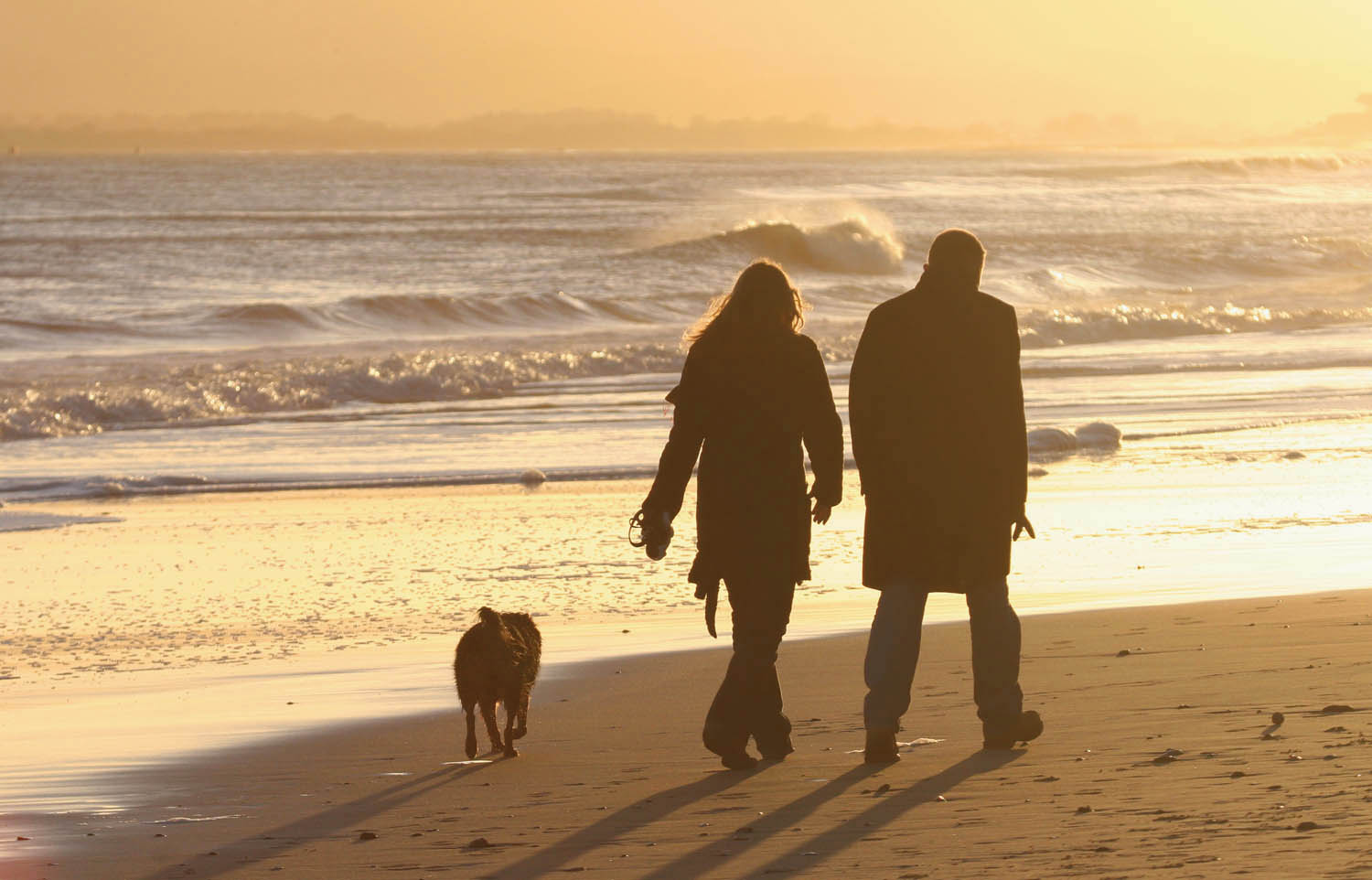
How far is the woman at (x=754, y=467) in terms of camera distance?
500 centimetres

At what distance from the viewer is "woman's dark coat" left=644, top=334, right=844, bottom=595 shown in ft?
16.4

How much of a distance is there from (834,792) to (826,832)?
0.42 metres

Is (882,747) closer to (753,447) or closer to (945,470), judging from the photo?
(945,470)

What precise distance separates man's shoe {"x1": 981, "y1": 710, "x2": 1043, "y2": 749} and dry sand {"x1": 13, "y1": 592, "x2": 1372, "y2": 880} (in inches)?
1.9

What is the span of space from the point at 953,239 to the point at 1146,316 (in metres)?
23.0

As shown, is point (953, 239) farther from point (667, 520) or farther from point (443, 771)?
point (443, 771)

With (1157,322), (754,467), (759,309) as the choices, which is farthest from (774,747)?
(1157,322)

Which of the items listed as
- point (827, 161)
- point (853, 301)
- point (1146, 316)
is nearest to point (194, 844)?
point (1146, 316)

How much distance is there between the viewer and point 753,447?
5023mm

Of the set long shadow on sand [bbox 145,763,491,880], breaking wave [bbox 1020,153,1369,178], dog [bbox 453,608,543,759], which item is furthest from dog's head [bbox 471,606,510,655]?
breaking wave [bbox 1020,153,1369,178]

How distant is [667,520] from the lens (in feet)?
16.4

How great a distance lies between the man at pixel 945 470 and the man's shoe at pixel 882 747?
53 mm

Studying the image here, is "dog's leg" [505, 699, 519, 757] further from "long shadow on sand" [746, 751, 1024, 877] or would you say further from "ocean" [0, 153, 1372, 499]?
"ocean" [0, 153, 1372, 499]

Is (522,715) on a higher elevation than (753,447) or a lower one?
lower
